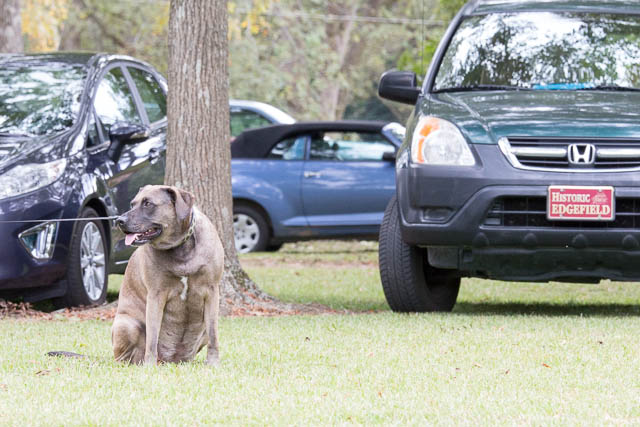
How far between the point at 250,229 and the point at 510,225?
7579mm

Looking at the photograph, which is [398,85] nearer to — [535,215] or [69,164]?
[535,215]

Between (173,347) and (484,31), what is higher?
(484,31)

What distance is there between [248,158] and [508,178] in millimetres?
7616

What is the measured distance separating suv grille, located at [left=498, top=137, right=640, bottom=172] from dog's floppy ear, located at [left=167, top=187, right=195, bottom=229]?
243 cm

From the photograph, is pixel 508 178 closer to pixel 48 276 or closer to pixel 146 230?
pixel 146 230

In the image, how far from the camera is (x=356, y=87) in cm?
3897

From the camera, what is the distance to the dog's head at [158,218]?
5332 mm

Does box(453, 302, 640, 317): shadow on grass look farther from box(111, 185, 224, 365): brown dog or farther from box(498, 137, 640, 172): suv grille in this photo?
box(111, 185, 224, 365): brown dog

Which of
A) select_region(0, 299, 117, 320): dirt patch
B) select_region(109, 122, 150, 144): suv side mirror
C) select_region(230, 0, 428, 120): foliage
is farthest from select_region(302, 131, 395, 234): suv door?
select_region(230, 0, 428, 120): foliage

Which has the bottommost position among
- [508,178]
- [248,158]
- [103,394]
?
[248,158]

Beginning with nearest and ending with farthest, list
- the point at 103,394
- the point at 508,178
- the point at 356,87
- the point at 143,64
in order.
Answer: the point at 103,394, the point at 508,178, the point at 143,64, the point at 356,87

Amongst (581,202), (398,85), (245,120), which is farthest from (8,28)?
(581,202)

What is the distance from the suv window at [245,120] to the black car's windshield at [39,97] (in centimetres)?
694

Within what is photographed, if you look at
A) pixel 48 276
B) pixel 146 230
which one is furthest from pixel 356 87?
pixel 146 230
